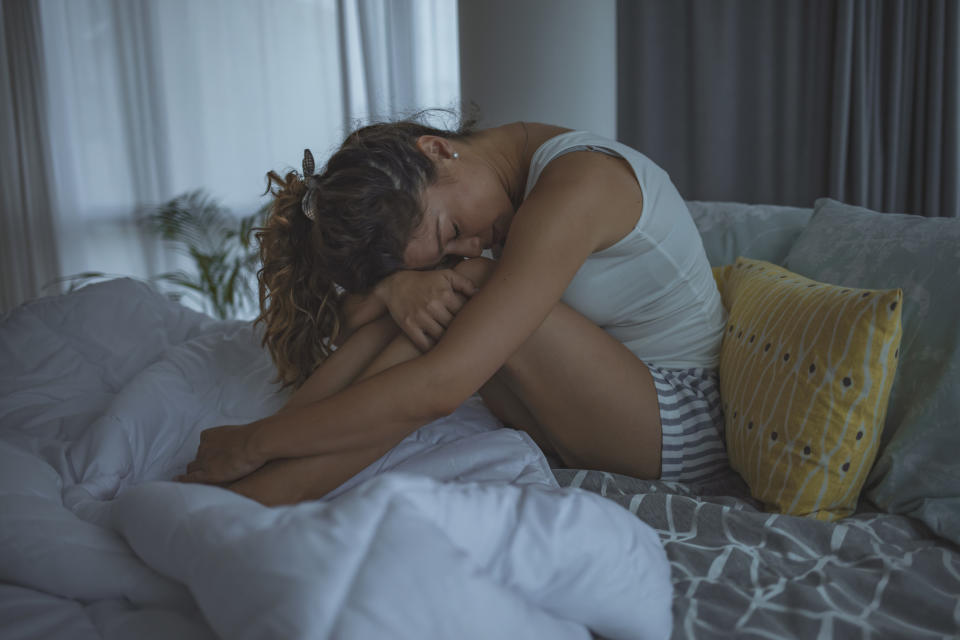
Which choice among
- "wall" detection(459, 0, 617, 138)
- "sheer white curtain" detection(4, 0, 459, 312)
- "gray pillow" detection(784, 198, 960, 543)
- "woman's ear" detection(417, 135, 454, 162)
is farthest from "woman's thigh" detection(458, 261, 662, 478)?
"sheer white curtain" detection(4, 0, 459, 312)

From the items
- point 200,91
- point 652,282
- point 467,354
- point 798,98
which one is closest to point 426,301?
point 467,354

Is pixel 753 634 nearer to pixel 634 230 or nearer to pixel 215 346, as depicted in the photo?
pixel 634 230

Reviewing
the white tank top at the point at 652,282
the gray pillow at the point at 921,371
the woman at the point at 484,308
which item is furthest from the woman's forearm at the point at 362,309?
the gray pillow at the point at 921,371

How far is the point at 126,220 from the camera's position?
3.80 m

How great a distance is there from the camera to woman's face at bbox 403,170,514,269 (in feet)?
3.92

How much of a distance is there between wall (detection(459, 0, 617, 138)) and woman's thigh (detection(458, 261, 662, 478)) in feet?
4.61

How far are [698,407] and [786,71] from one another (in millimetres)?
1837

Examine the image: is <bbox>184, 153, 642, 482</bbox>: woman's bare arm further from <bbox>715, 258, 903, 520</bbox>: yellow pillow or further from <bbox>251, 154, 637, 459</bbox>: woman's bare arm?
<bbox>715, 258, 903, 520</bbox>: yellow pillow

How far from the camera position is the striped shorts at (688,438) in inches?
A: 46.9

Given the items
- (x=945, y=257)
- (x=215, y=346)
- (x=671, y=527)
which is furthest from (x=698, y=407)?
(x=215, y=346)

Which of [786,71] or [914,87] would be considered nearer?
[914,87]

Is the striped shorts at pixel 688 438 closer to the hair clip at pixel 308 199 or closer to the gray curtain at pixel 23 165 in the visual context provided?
the hair clip at pixel 308 199

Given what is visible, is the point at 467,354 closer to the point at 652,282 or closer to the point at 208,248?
the point at 652,282

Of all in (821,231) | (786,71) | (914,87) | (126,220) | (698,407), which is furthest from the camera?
(126,220)
